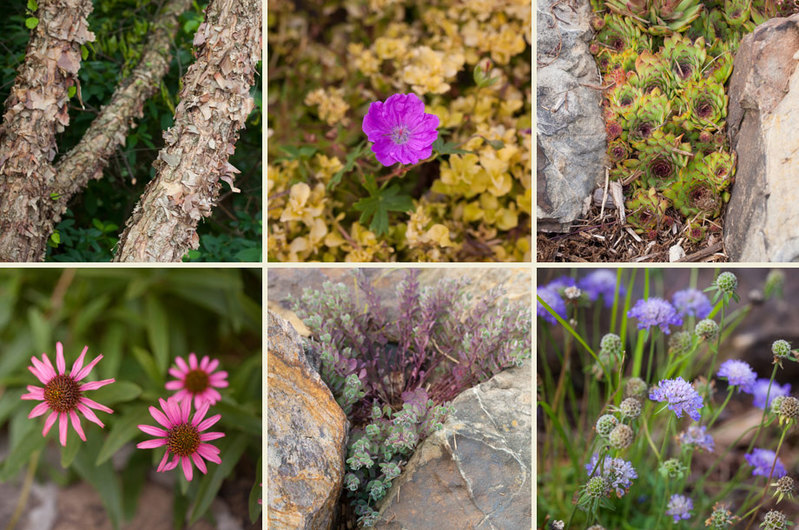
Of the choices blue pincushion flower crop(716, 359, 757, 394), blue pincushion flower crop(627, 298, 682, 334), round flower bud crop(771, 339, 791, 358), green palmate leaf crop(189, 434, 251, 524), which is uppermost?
blue pincushion flower crop(627, 298, 682, 334)

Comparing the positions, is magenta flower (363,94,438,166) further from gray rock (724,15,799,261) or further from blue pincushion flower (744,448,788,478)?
blue pincushion flower (744,448,788,478)

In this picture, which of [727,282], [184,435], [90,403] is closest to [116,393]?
[90,403]

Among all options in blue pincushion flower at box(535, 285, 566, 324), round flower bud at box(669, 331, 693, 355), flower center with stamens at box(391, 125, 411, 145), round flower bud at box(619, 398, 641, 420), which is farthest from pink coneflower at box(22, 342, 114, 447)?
round flower bud at box(669, 331, 693, 355)

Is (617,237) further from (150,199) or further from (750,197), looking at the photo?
(150,199)

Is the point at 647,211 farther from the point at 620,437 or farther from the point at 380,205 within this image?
the point at 380,205

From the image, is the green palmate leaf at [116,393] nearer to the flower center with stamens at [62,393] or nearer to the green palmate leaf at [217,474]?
the flower center with stamens at [62,393]

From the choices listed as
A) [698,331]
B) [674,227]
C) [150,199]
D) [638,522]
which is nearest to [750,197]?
[674,227]

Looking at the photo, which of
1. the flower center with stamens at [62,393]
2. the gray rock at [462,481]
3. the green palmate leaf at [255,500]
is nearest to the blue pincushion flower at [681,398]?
the gray rock at [462,481]
